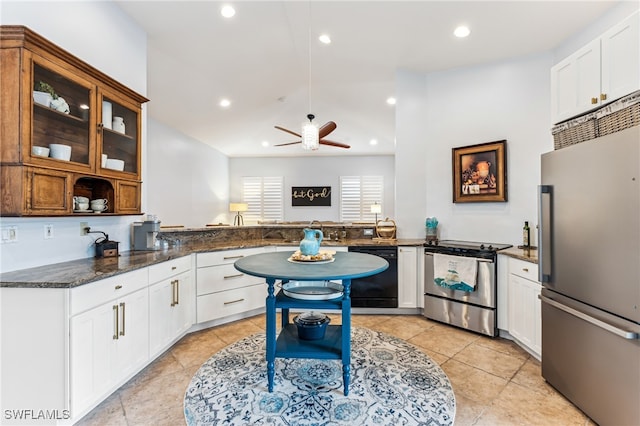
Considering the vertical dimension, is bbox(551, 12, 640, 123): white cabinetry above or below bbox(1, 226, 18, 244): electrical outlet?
above

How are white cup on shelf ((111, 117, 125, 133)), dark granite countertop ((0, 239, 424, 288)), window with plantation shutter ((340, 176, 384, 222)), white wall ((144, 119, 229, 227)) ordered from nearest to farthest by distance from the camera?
dark granite countertop ((0, 239, 424, 288))
white cup on shelf ((111, 117, 125, 133))
white wall ((144, 119, 229, 227))
window with plantation shutter ((340, 176, 384, 222))

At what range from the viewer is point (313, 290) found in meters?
2.29

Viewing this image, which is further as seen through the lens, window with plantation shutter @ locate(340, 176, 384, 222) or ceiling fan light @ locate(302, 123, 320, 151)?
window with plantation shutter @ locate(340, 176, 384, 222)

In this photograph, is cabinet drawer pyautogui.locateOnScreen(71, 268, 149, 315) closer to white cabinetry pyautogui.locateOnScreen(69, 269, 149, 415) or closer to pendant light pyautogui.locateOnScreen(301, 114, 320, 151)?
white cabinetry pyautogui.locateOnScreen(69, 269, 149, 415)

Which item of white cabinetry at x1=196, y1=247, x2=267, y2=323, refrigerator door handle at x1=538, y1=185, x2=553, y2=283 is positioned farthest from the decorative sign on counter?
refrigerator door handle at x1=538, y1=185, x2=553, y2=283

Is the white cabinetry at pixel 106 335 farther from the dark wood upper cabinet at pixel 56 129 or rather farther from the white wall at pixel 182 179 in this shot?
the white wall at pixel 182 179

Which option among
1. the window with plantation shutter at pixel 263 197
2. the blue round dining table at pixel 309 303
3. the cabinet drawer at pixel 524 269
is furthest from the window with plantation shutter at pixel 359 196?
the blue round dining table at pixel 309 303

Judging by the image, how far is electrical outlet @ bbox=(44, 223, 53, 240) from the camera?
2.16m

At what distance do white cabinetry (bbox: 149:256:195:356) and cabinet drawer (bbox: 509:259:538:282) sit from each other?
3259mm

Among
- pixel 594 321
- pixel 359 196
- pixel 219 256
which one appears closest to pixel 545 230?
pixel 594 321

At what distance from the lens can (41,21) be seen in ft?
6.90

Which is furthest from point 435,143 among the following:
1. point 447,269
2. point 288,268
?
point 288,268

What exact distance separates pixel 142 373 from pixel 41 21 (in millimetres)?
2754

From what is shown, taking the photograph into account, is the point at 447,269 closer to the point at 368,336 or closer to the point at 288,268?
the point at 368,336
